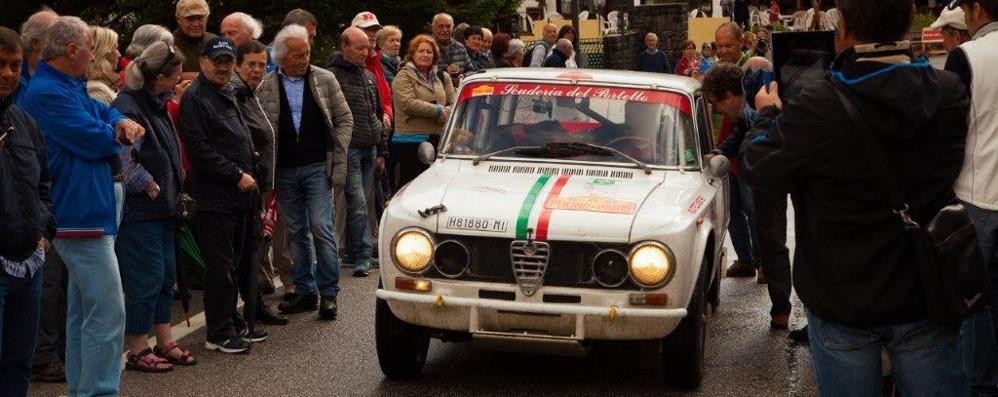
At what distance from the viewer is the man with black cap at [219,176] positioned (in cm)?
809

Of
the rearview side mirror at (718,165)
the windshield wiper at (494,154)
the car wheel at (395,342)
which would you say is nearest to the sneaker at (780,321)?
the rearview side mirror at (718,165)

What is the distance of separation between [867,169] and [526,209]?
340 centimetres

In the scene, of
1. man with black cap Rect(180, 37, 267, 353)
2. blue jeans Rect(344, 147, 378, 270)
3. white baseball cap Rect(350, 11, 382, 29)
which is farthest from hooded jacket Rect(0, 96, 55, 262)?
white baseball cap Rect(350, 11, 382, 29)

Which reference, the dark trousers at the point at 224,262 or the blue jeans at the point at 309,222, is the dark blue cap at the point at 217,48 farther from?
the blue jeans at the point at 309,222

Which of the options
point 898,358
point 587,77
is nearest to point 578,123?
point 587,77

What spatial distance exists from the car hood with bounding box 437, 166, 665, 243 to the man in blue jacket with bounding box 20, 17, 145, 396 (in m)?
1.58

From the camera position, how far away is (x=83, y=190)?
21.7ft

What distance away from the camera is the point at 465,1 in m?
23.5

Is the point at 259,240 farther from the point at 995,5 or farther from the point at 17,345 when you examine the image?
the point at 995,5

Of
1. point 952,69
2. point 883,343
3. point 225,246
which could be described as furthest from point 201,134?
point 883,343

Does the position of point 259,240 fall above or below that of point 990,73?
below

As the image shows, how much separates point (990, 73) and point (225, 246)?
4.35m

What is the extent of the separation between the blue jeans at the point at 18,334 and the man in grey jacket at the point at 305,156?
3.75 metres

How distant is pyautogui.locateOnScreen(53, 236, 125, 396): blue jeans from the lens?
6.56 m
